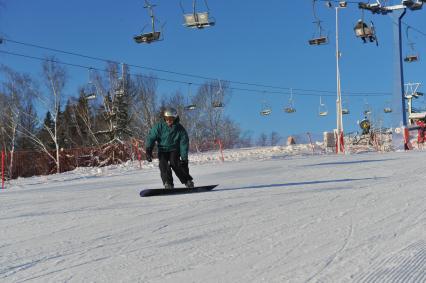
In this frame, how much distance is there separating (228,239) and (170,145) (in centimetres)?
532

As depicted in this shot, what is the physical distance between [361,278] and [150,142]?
6958mm

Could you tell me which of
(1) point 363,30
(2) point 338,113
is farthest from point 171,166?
(2) point 338,113

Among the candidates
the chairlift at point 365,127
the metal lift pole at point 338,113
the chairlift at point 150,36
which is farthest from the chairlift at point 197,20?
the chairlift at point 365,127

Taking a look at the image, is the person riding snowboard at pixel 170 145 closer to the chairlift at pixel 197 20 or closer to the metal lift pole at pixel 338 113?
the chairlift at pixel 197 20

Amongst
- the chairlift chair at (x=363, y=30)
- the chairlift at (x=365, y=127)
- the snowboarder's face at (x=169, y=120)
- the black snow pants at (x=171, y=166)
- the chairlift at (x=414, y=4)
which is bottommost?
the black snow pants at (x=171, y=166)

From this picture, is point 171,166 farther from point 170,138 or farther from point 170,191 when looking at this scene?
point 170,191

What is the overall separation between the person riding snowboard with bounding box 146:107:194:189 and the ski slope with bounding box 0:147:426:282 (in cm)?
152

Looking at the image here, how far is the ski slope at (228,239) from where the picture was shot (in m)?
3.96

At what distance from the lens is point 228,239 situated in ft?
16.8

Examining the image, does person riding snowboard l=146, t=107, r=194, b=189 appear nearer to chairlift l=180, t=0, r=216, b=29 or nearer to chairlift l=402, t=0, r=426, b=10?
chairlift l=180, t=0, r=216, b=29

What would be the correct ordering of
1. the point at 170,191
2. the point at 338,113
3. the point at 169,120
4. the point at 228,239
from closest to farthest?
the point at 228,239, the point at 170,191, the point at 169,120, the point at 338,113

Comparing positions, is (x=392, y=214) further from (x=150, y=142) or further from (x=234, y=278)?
(x=150, y=142)

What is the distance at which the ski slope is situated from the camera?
396 centimetres

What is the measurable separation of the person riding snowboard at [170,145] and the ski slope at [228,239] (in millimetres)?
1519
